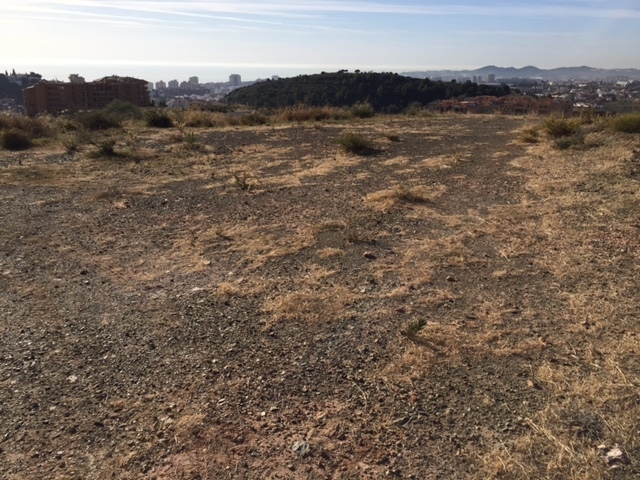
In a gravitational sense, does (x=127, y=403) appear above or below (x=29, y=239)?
below

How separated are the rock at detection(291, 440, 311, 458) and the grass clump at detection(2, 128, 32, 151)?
11420 millimetres

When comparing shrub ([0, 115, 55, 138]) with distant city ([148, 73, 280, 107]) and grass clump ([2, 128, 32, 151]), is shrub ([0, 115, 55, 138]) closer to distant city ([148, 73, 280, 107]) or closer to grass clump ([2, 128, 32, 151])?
grass clump ([2, 128, 32, 151])

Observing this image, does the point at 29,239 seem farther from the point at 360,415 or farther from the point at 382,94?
the point at 382,94

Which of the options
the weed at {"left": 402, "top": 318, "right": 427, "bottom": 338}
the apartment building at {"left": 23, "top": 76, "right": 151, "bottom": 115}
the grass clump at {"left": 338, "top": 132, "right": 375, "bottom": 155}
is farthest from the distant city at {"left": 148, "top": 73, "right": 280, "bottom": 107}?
the weed at {"left": 402, "top": 318, "right": 427, "bottom": 338}

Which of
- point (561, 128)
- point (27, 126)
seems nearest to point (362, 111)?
point (561, 128)

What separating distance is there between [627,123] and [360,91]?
23.5 metres

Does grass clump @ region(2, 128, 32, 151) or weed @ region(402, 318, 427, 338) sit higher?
grass clump @ region(2, 128, 32, 151)

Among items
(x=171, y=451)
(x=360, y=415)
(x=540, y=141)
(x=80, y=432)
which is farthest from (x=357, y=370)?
(x=540, y=141)

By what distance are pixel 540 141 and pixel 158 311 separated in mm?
9299

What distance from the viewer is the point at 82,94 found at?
2789 centimetres

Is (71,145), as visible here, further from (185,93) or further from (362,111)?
(185,93)

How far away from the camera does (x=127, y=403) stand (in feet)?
8.47

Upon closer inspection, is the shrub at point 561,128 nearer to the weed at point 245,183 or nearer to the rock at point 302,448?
the weed at point 245,183

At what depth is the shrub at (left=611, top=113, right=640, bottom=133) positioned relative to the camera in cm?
930
